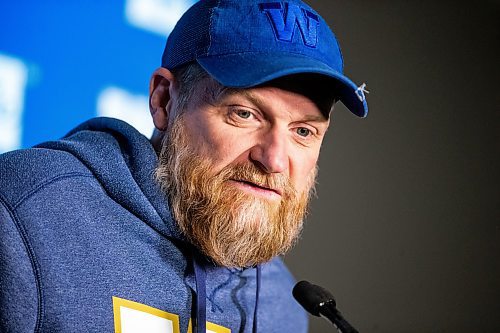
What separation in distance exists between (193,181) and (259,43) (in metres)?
0.27

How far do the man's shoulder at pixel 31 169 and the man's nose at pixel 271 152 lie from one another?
0.29m

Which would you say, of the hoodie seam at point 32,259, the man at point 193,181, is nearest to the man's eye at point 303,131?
the man at point 193,181

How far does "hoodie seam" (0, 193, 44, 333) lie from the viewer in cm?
89

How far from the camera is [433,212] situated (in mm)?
2930

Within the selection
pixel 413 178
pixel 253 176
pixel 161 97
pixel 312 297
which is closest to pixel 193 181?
pixel 253 176

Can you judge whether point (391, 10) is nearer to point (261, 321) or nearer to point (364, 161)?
point (364, 161)

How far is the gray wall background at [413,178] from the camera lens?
262 centimetres

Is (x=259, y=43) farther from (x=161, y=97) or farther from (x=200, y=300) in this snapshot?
(x=200, y=300)

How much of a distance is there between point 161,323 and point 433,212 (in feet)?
7.06

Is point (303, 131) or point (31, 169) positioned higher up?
point (303, 131)

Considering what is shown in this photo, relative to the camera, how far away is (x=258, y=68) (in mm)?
1029

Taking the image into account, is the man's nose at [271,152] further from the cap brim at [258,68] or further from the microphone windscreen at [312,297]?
the microphone windscreen at [312,297]

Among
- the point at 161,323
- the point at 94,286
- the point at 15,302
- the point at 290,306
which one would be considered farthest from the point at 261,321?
the point at 15,302

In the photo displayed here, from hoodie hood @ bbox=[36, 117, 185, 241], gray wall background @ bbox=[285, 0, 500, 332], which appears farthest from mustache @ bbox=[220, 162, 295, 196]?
gray wall background @ bbox=[285, 0, 500, 332]
